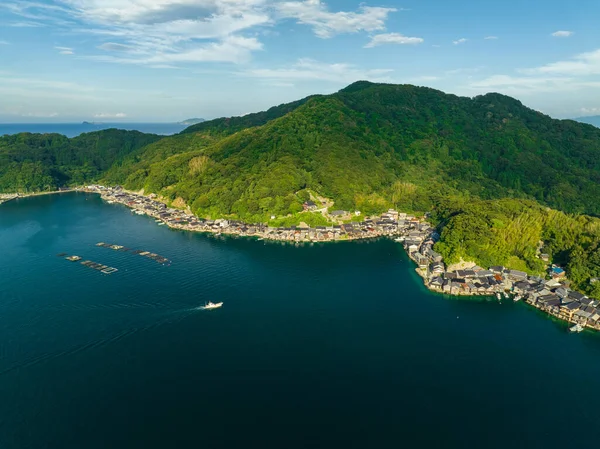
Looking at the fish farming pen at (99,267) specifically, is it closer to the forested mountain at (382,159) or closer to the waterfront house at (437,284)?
the forested mountain at (382,159)

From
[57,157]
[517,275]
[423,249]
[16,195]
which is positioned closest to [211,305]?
[423,249]

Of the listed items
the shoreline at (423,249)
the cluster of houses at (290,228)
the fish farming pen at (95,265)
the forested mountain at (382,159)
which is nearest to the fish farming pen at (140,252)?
the fish farming pen at (95,265)

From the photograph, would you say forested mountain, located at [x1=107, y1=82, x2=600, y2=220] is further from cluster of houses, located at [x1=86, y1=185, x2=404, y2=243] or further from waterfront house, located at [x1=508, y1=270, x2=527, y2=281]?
waterfront house, located at [x1=508, y1=270, x2=527, y2=281]

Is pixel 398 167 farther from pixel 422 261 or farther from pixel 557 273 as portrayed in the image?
pixel 557 273

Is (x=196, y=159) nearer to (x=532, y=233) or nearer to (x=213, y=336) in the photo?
(x=213, y=336)

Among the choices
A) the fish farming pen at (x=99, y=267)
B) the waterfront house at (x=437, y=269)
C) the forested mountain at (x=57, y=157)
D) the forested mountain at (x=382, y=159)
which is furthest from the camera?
the forested mountain at (x=57, y=157)

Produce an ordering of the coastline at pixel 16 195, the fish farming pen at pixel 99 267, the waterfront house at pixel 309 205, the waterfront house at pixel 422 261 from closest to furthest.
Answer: the fish farming pen at pixel 99 267, the waterfront house at pixel 422 261, the waterfront house at pixel 309 205, the coastline at pixel 16 195
